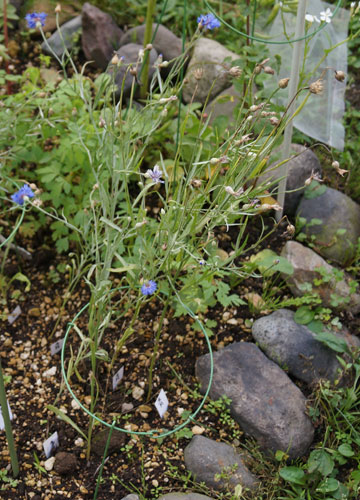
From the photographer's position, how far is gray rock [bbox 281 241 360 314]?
2824mm

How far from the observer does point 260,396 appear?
246cm

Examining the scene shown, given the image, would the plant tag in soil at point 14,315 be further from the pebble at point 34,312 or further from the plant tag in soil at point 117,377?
the plant tag in soil at point 117,377

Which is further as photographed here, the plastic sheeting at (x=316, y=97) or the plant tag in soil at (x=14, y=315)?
the plastic sheeting at (x=316, y=97)

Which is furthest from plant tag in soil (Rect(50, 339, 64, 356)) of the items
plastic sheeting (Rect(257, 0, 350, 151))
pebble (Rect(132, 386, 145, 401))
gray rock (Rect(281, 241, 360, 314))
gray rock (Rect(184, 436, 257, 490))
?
plastic sheeting (Rect(257, 0, 350, 151))

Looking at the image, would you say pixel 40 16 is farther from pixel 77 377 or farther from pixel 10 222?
pixel 77 377

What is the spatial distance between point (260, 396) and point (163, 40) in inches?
95.7

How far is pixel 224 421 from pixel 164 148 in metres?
1.52

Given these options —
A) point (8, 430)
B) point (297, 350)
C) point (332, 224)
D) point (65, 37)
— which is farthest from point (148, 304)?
point (65, 37)

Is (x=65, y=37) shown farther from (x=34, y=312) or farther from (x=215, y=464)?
(x=215, y=464)

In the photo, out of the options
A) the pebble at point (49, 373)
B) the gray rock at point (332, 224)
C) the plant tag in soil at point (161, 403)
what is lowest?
the pebble at point (49, 373)

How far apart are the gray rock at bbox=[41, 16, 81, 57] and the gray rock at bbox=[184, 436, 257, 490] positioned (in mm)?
2753

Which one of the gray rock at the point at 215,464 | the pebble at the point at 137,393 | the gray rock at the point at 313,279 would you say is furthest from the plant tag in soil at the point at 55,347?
the gray rock at the point at 313,279

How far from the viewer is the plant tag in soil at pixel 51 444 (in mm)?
2195

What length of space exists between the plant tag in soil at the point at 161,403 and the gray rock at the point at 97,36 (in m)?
2.39
